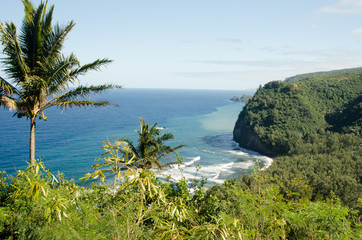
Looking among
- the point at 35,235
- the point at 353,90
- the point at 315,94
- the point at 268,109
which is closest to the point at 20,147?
the point at 35,235

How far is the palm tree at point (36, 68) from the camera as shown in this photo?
601 centimetres

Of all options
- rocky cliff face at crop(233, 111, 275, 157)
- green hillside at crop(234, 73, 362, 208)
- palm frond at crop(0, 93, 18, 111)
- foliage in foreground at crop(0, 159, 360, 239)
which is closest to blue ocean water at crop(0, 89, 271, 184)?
rocky cliff face at crop(233, 111, 275, 157)

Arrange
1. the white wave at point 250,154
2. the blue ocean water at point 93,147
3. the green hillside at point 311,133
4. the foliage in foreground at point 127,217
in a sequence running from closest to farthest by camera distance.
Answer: the foliage in foreground at point 127,217, the green hillside at point 311,133, the blue ocean water at point 93,147, the white wave at point 250,154

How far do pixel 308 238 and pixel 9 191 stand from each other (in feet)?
17.2

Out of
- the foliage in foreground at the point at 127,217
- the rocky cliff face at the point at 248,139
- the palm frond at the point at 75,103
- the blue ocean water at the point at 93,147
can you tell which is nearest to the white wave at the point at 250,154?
the blue ocean water at the point at 93,147

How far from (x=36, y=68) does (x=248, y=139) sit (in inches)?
2171

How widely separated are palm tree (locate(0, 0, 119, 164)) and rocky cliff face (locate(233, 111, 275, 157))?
4959 centimetres

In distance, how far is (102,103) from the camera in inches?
281

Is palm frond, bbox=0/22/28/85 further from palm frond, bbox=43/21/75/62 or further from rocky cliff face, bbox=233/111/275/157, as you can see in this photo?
rocky cliff face, bbox=233/111/275/157

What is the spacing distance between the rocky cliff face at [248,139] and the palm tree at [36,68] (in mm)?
49588

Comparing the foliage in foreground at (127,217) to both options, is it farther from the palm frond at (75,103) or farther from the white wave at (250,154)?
the white wave at (250,154)

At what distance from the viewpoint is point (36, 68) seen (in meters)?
6.46

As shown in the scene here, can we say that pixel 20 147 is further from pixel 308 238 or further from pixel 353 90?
pixel 353 90

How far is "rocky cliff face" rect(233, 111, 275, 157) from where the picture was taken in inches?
2047
